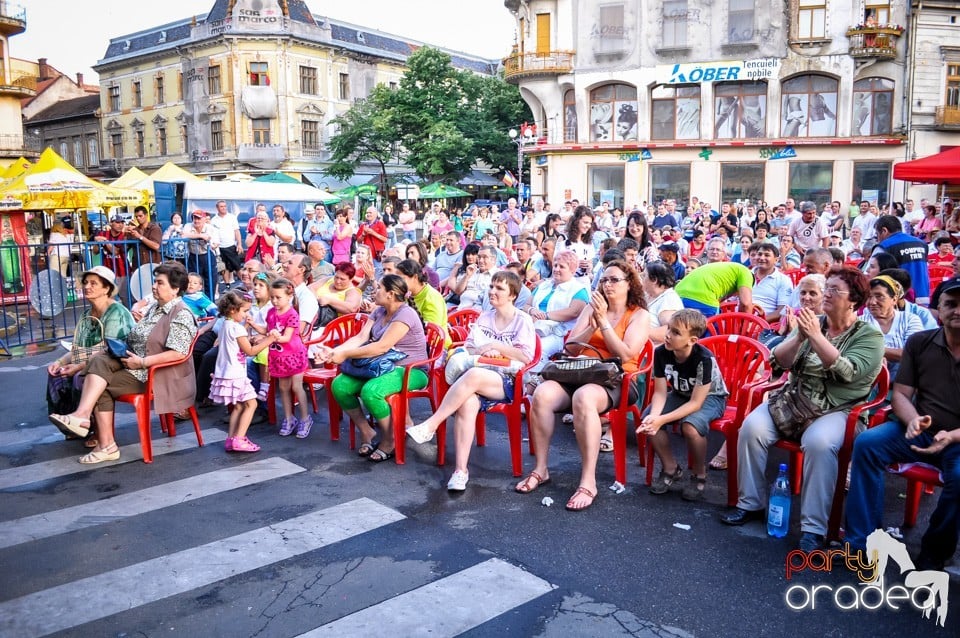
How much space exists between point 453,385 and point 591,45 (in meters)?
31.4

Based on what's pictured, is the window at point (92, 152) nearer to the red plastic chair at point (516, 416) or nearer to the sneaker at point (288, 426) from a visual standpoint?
the sneaker at point (288, 426)

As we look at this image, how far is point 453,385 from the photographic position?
554 centimetres

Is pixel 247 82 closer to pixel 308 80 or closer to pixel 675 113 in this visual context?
pixel 308 80

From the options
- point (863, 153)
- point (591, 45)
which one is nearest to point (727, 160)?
point (863, 153)

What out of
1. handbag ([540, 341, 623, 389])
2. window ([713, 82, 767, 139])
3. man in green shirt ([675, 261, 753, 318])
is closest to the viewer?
handbag ([540, 341, 623, 389])

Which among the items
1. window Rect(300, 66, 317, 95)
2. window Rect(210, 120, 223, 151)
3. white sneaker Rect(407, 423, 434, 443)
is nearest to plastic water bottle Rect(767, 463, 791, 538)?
white sneaker Rect(407, 423, 434, 443)

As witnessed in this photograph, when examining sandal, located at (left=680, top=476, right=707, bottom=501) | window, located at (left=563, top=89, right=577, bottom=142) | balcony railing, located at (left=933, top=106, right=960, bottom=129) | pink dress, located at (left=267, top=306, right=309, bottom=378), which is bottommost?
sandal, located at (left=680, top=476, right=707, bottom=501)

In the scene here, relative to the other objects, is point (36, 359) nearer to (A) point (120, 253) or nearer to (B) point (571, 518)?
(A) point (120, 253)

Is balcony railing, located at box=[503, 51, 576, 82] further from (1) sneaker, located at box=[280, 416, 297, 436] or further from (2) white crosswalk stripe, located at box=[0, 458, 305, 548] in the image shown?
(2) white crosswalk stripe, located at box=[0, 458, 305, 548]

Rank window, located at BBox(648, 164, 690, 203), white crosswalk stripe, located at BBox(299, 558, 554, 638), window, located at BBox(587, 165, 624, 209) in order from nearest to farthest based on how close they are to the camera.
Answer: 1. white crosswalk stripe, located at BBox(299, 558, 554, 638)
2. window, located at BBox(648, 164, 690, 203)
3. window, located at BBox(587, 165, 624, 209)

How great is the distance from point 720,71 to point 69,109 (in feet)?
151

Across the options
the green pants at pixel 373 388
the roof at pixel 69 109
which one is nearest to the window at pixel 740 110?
the green pants at pixel 373 388

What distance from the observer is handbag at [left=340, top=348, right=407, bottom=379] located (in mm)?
5891

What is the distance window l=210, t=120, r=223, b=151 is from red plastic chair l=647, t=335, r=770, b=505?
4497 cm
